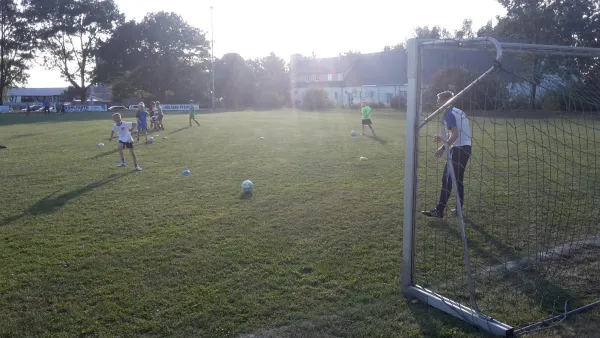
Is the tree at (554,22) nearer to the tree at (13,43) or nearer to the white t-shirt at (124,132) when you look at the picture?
the white t-shirt at (124,132)

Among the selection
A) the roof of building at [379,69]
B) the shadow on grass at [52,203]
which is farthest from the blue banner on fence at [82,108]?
the shadow on grass at [52,203]

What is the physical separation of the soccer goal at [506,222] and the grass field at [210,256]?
9.4 inches

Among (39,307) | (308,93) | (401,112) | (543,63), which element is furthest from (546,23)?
(39,307)

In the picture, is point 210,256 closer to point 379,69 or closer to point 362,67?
point 379,69

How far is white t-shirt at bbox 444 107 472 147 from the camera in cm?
608

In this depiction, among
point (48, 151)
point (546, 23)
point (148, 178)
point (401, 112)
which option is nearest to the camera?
point (148, 178)

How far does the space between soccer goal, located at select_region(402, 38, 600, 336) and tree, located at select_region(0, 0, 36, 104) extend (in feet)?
199

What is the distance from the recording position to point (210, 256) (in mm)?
5473

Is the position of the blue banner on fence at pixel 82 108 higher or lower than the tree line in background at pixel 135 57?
lower

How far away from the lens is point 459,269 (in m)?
5.05

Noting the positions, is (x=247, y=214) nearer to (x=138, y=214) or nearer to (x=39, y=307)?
(x=138, y=214)

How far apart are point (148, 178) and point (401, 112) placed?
30.4 metres

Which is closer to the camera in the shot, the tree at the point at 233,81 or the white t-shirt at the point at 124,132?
the white t-shirt at the point at 124,132

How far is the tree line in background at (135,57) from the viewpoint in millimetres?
55906
